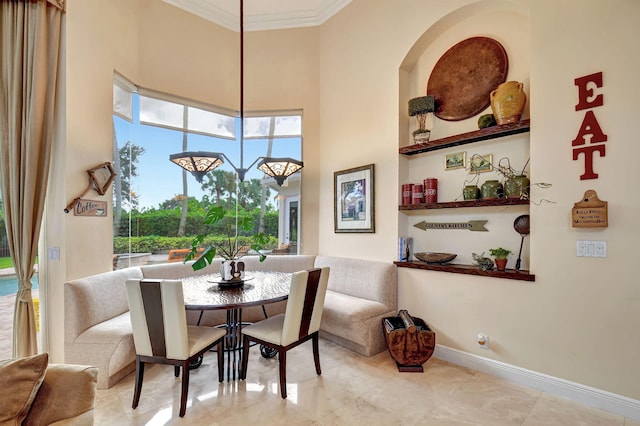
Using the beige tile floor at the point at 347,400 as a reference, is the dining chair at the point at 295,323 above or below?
above

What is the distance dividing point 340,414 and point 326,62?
431cm

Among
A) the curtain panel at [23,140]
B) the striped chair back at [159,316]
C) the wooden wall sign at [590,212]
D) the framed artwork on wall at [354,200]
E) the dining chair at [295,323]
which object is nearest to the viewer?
the striped chair back at [159,316]

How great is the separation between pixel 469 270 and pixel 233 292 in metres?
2.17

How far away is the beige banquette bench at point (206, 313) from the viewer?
7.89 feet

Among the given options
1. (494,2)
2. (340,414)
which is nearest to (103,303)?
(340,414)

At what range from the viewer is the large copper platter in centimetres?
287

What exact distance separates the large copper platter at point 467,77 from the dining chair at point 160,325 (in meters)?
3.10

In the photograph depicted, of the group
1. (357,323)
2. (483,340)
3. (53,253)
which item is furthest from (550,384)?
(53,253)

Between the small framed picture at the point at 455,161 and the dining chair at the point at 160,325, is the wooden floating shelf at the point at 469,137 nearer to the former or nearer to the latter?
the small framed picture at the point at 455,161

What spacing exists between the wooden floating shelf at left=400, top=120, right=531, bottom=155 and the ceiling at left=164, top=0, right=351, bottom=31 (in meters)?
2.38

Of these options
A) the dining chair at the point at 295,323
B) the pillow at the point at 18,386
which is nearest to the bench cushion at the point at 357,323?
the dining chair at the point at 295,323

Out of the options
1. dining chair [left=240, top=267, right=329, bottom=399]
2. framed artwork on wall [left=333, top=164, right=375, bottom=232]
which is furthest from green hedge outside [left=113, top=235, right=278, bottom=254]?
dining chair [left=240, top=267, right=329, bottom=399]

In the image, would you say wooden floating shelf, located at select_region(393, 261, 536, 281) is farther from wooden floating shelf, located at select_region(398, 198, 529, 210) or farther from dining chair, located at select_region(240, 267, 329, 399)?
dining chair, located at select_region(240, 267, 329, 399)

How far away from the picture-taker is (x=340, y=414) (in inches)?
83.0
